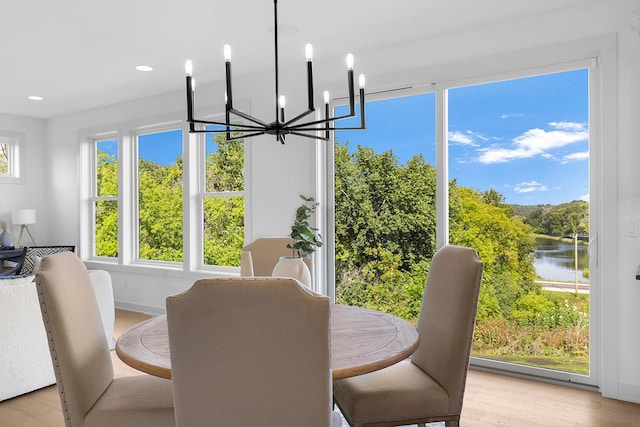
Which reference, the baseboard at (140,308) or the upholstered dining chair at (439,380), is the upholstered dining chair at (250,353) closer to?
the upholstered dining chair at (439,380)

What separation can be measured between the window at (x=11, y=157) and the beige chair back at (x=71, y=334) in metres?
5.38

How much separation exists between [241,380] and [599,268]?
2.59m

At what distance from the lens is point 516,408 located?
275 cm

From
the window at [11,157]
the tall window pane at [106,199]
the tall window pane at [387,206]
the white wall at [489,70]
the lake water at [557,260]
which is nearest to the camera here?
the white wall at [489,70]

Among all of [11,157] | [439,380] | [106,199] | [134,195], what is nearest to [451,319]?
[439,380]

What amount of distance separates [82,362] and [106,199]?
15.0 feet

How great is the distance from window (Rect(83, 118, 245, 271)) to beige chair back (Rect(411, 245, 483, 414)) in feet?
9.97

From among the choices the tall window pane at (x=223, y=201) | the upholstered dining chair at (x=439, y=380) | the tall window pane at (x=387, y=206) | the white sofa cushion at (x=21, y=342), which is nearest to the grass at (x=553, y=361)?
the tall window pane at (x=387, y=206)

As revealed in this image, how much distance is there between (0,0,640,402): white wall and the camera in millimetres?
2814

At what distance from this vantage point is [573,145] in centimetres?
313

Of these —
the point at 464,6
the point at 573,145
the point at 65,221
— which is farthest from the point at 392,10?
the point at 65,221

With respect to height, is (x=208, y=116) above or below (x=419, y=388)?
above

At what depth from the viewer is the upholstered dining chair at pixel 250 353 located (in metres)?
1.14

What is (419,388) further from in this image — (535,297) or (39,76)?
(39,76)
